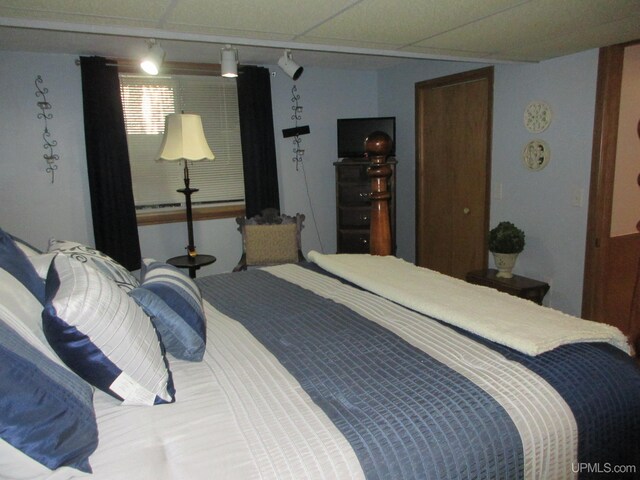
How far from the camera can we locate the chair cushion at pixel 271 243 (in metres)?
3.79

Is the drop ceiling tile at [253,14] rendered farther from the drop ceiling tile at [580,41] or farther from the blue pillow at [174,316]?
the drop ceiling tile at [580,41]

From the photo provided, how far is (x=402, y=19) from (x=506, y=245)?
6.11 ft

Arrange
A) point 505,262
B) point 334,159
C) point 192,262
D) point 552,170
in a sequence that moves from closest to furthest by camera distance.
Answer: point 552,170 → point 505,262 → point 192,262 → point 334,159

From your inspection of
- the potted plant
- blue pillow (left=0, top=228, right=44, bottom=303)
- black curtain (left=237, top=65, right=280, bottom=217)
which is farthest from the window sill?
blue pillow (left=0, top=228, right=44, bottom=303)

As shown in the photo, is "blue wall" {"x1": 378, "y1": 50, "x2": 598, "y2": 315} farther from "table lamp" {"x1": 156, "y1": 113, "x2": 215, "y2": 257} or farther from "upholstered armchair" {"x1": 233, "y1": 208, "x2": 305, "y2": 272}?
"table lamp" {"x1": 156, "y1": 113, "x2": 215, "y2": 257}

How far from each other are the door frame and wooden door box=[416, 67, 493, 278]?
2.78ft

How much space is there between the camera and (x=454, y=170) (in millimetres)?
4012

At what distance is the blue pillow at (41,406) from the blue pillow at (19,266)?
202mm

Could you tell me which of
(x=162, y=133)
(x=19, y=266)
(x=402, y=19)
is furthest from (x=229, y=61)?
(x=19, y=266)

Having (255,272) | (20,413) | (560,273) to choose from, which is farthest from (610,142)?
(20,413)

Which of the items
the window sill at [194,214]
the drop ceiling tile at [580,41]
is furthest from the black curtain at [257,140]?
the drop ceiling tile at [580,41]

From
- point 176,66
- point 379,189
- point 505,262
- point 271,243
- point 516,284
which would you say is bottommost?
point 516,284

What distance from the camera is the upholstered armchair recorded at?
379 cm

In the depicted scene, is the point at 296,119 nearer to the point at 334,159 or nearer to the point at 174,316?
the point at 334,159
